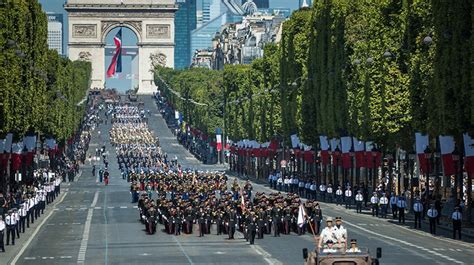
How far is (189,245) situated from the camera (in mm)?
70500

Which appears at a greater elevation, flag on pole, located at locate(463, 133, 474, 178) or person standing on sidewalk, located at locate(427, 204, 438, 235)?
flag on pole, located at locate(463, 133, 474, 178)

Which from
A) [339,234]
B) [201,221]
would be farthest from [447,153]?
[339,234]

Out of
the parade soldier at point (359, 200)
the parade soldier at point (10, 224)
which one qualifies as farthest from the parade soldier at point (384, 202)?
the parade soldier at point (10, 224)

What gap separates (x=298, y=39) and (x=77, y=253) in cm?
8073

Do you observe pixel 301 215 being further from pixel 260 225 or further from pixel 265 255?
pixel 265 255

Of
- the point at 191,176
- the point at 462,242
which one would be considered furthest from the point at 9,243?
the point at 191,176

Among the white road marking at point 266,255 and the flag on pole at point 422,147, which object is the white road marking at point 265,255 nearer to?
the white road marking at point 266,255

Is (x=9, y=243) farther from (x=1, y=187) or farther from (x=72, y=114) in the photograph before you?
(x=72, y=114)

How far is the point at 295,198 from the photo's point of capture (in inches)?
3056

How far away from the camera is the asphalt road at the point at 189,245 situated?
6081cm

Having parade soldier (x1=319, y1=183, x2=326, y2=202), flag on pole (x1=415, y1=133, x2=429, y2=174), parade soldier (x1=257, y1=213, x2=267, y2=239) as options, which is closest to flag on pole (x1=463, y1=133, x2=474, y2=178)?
parade soldier (x1=257, y1=213, x2=267, y2=239)

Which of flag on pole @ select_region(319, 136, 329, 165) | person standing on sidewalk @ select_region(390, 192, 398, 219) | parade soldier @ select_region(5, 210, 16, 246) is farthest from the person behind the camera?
flag on pole @ select_region(319, 136, 329, 165)

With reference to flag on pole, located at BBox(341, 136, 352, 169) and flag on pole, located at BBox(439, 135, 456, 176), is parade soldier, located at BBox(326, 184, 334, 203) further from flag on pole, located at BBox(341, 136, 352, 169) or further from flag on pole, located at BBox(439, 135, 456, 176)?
flag on pole, located at BBox(439, 135, 456, 176)

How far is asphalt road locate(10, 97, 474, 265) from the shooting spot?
60.8m
